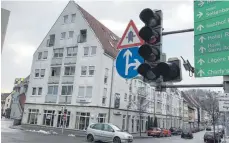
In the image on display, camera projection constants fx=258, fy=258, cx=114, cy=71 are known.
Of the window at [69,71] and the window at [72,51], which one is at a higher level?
the window at [72,51]

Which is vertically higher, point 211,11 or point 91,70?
point 91,70

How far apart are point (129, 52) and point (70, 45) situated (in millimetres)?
36024

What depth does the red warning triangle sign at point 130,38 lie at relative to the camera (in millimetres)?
5259

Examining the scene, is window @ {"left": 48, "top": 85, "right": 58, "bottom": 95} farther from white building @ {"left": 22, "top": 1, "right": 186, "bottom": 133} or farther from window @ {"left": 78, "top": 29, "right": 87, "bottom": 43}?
window @ {"left": 78, "top": 29, "right": 87, "bottom": 43}

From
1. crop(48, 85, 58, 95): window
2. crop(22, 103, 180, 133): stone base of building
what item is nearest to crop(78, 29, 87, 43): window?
crop(48, 85, 58, 95): window

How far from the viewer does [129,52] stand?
527 cm

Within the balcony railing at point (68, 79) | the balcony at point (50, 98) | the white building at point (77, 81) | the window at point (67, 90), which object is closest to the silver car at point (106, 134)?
the white building at point (77, 81)

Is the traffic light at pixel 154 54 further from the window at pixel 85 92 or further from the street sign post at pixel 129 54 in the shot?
the window at pixel 85 92

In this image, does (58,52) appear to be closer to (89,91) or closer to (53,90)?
(53,90)

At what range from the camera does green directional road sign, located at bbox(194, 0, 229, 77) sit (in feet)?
14.5

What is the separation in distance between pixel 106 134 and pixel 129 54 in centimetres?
1837

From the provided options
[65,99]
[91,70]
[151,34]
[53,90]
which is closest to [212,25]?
[151,34]

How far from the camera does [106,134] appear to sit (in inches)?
891

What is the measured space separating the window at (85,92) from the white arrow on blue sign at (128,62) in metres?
31.4
